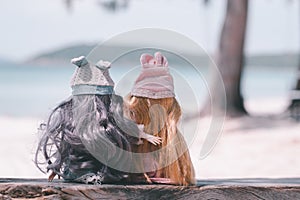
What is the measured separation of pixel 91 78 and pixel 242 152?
7621 mm

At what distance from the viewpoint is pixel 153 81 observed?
3.53 meters

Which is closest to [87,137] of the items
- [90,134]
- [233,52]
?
[90,134]

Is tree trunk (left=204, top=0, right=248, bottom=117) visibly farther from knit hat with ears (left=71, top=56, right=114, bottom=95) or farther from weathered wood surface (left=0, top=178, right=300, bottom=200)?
knit hat with ears (left=71, top=56, right=114, bottom=95)

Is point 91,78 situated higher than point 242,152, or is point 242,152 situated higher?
point 91,78

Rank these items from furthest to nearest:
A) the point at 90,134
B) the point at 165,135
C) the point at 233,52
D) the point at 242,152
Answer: the point at 233,52
the point at 242,152
the point at 165,135
the point at 90,134

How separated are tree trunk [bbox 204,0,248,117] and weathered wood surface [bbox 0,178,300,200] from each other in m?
11.5

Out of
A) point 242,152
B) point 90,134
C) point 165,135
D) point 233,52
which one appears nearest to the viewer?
point 90,134

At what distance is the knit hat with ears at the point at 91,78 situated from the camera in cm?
348

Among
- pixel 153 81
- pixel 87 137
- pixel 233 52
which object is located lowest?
pixel 87 137

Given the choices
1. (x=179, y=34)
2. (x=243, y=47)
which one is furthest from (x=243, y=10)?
(x=179, y=34)

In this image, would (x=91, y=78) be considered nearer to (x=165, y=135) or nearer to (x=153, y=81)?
(x=153, y=81)

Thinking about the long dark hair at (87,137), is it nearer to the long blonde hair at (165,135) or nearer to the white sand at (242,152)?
the long blonde hair at (165,135)

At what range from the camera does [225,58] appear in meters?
15.4

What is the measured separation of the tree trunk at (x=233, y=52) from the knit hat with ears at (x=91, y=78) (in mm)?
11645
